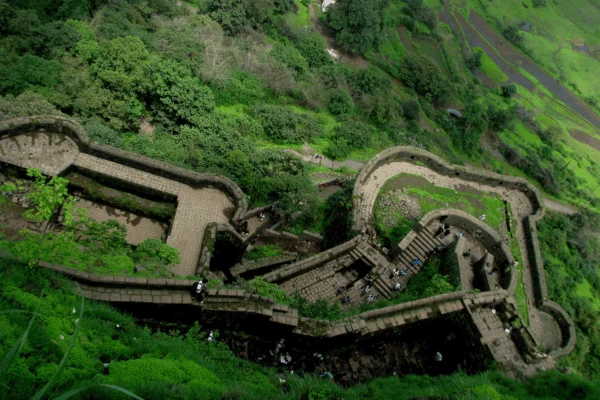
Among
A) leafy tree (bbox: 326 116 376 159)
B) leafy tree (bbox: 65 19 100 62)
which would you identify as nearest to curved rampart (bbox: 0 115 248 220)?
leafy tree (bbox: 65 19 100 62)

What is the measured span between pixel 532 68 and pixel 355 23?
133 ft

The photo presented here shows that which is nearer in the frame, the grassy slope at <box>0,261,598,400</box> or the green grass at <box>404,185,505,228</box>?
the grassy slope at <box>0,261,598,400</box>

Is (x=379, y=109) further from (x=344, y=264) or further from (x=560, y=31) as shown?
(x=560, y=31)

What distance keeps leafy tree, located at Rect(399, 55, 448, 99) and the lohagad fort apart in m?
31.8

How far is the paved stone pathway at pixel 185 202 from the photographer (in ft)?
59.3

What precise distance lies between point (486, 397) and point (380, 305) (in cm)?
565

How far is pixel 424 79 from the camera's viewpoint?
53.7 metres

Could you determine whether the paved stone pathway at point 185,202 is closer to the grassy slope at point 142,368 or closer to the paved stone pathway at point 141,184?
the paved stone pathway at point 141,184

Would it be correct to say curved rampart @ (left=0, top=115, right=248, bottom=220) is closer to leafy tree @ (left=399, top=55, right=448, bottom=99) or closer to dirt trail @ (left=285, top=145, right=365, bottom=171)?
dirt trail @ (left=285, top=145, right=365, bottom=171)

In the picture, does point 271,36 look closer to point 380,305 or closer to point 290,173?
point 290,173

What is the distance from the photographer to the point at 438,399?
10383mm

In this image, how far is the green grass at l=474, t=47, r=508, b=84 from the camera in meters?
68.6

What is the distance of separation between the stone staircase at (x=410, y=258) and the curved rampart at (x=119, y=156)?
6897 mm

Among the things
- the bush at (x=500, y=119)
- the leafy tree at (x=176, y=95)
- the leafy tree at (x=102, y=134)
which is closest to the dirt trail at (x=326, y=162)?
the leafy tree at (x=176, y=95)
